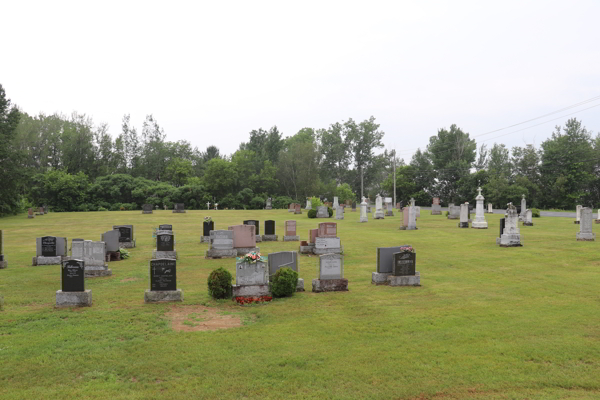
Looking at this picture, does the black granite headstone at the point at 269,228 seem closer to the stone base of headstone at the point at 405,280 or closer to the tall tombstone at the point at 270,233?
the tall tombstone at the point at 270,233

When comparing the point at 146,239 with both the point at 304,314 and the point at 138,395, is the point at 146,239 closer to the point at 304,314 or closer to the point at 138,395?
the point at 304,314

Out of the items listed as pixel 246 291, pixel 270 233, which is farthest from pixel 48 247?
pixel 270 233

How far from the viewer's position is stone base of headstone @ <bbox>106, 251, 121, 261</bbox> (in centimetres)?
1730

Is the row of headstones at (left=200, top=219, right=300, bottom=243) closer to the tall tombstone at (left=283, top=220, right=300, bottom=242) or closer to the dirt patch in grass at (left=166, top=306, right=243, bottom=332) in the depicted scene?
the tall tombstone at (left=283, top=220, right=300, bottom=242)

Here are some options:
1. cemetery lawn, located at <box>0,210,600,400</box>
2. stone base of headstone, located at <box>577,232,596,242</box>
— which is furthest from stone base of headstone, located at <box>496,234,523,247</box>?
cemetery lawn, located at <box>0,210,600,400</box>

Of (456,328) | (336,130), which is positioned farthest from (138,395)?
(336,130)

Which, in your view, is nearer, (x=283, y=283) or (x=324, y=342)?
(x=324, y=342)

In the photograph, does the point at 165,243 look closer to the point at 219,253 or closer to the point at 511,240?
the point at 219,253

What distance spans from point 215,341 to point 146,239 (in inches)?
718

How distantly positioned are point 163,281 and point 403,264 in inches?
259

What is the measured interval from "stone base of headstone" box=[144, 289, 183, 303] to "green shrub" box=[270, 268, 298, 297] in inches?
92.1

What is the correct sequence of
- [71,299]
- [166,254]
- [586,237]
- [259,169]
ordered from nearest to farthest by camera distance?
1. [71,299]
2. [166,254]
3. [586,237]
4. [259,169]

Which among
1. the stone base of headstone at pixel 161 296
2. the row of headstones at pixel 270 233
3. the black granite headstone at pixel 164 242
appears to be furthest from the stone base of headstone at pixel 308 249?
the stone base of headstone at pixel 161 296

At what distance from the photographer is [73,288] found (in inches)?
409
